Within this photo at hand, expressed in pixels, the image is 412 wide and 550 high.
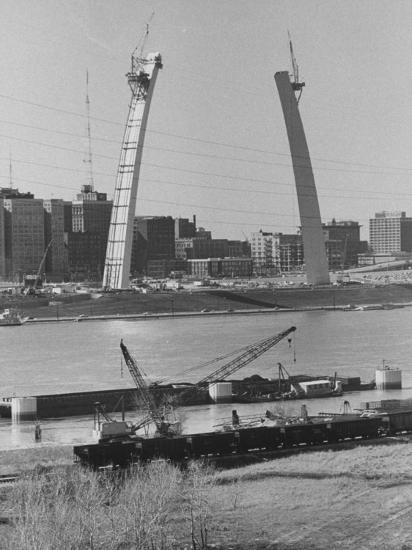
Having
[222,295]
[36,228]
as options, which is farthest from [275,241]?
[222,295]

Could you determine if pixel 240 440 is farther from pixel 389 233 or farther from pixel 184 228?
pixel 389 233

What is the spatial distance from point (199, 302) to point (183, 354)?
13.9m

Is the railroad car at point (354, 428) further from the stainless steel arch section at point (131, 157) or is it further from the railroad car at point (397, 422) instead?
the stainless steel arch section at point (131, 157)

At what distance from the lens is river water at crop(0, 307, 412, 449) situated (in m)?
13.2

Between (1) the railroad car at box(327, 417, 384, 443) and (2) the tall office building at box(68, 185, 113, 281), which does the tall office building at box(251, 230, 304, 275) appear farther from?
(1) the railroad car at box(327, 417, 384, 443)

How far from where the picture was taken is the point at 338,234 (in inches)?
3145

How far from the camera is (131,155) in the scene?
3048 cm

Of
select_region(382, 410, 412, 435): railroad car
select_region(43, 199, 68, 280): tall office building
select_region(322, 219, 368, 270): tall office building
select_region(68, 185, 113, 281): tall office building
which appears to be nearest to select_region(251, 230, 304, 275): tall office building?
select_region(322, 219, 368, 270): tall office building

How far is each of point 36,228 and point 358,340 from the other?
131 feet

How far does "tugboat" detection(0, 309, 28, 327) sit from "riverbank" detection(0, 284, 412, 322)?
399 mm

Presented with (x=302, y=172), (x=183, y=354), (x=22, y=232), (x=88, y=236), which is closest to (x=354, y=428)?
(x=183, y=354)

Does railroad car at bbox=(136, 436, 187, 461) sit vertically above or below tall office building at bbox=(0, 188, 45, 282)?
below

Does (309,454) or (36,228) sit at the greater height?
(36,228)

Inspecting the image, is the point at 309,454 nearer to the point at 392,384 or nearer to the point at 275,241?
the point at 392,384
